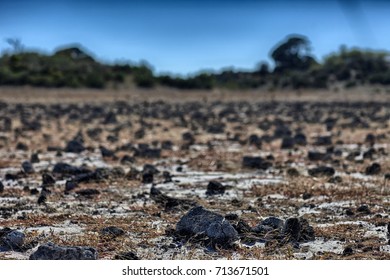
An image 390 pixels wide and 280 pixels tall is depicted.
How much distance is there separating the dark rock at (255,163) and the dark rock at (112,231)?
6.71 metres

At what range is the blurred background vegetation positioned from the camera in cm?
5788

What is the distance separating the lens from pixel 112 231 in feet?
29.5

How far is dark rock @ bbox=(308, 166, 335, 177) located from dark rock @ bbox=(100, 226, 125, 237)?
5915 millimetres

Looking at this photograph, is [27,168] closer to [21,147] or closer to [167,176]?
[167,176]

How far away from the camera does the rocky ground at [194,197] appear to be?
8.40m

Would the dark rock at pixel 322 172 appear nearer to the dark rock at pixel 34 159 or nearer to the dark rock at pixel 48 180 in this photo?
the dark rock at pixel 48 180

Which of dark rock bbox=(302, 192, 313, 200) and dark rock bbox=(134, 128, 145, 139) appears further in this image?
dark rock bbox=(134, 128, 145, 139)

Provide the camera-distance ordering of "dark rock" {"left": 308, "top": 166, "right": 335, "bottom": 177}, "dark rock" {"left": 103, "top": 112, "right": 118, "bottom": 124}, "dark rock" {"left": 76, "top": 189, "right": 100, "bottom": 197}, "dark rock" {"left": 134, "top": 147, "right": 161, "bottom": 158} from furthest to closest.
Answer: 1. "dark rock" {"left": 103, "top": 112, "right": 118, "bottom": 124}
2. "dark rock" {"left": 134, "top": 147, "right": 161, "bottom": 158}
3. "dark rock" {"left": 308, "top": 166, "right": 335, "bottom": 177}
4. "dark rock" {"left": 76, "top": 189, "right": 100, "bottom": 197}

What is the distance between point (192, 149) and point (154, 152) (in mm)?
2029

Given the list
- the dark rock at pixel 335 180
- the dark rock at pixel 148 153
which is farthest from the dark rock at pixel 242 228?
the dark rock at pixel 148 153

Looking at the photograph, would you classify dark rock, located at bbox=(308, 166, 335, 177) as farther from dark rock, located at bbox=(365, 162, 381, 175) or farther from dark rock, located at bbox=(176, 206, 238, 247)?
dark rock, located at bbox=(176, 206, 238, 247)

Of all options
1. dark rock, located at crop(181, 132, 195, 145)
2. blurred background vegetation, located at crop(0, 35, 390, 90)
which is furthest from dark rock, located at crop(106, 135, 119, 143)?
blurred background vegetation, located at crop(0, 35, 390, 90)

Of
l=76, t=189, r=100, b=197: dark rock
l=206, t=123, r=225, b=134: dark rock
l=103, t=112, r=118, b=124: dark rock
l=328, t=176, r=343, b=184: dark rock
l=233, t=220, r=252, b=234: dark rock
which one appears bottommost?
l=103, t=112, r=118, b=124: dark rock

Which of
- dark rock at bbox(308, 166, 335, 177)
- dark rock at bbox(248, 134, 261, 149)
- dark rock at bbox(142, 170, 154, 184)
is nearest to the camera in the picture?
dark rock at bbox(142, 170, 154, 184)
